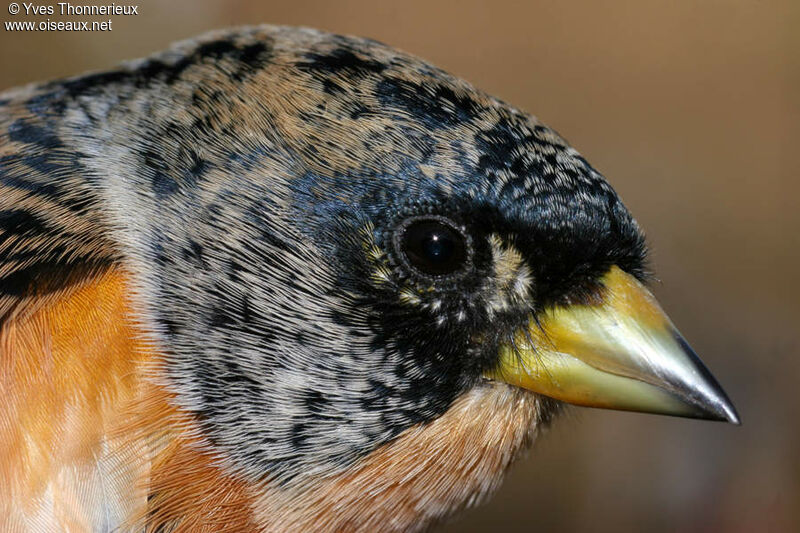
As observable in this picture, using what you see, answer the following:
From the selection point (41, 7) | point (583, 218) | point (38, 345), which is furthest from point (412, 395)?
point (41, 7)

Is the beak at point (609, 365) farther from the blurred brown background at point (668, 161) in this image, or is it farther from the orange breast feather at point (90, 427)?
the blurred brown background at point (668, 161)

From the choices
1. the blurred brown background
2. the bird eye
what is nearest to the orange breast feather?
the bird eye

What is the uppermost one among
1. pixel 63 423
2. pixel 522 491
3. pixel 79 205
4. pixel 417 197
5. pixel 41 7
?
pixel 417 197

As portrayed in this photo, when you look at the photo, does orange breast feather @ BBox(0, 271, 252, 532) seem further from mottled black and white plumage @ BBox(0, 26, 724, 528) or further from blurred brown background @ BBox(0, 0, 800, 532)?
blurred brown background @ BBox(0, 0, 800, 532)

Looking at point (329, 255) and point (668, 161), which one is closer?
point (329, 255)

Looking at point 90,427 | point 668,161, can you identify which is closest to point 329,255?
point 90,427

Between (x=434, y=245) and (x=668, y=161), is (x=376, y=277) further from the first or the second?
(x=668, y=161)

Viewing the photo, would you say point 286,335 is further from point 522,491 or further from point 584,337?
point 522,491
